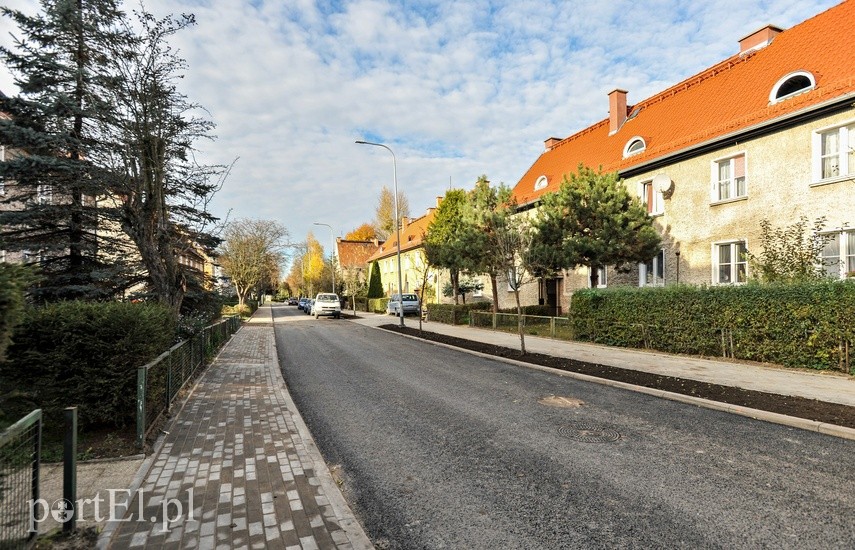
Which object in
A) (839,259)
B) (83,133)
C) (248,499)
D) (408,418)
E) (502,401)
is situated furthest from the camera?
(839,259)

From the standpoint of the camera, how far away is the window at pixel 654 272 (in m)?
18.3

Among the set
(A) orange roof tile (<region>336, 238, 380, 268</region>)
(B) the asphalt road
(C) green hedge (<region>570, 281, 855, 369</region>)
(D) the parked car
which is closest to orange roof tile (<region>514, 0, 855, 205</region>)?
(C) green hedge (<region>570, 281, 855, 369</region>)

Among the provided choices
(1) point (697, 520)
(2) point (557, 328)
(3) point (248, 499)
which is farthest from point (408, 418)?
(2) point (557, 328)

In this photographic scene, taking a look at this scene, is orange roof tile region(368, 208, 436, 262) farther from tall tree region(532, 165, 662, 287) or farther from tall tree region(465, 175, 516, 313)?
tall tree region(532, 165, 662, 287)

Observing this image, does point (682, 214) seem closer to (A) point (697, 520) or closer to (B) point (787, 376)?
(B) point (787, 376)

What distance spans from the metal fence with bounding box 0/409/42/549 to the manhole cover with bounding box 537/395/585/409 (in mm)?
6206

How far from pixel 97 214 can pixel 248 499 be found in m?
10.2

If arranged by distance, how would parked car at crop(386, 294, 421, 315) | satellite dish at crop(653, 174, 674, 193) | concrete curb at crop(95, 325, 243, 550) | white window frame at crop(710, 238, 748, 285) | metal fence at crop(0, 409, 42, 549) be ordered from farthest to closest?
parked car at crop(386, 294, 421, 315) → satellite dish at crop(653, 174, 674, 193) → white window frame at crop(710, 238, 748, 285) → concrete curb at crop(95, 325, 243, 550) → metal fence at crop(0, 409, 42, 549)

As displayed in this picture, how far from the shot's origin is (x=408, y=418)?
6.45 m

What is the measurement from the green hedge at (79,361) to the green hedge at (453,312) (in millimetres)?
18804

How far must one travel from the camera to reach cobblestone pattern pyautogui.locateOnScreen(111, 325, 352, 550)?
125 inches

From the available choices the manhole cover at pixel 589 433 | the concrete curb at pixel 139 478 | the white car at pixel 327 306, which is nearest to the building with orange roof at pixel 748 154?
the manhole cover at pixel 589 433

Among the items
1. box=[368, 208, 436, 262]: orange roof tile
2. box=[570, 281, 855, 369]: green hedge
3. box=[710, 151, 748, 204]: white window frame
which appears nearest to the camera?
box=[570, 281, 855, 369]: green hedge

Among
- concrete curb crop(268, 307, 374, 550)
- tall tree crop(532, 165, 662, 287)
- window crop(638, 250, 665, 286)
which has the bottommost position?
concrete curb crop(268, 307, 374, 550)
